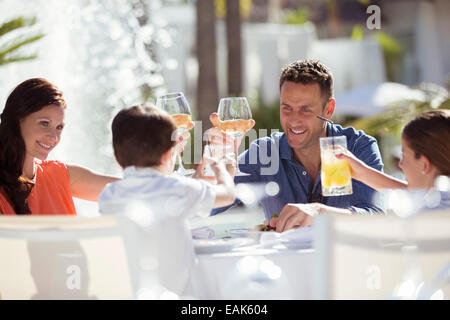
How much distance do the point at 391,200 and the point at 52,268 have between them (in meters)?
1.60

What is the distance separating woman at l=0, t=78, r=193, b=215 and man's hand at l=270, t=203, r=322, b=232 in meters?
0.65

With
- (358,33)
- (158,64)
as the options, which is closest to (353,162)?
(158,64)

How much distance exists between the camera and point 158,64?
12.3m

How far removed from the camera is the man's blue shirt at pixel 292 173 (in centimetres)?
352

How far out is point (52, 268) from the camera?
2.14 metres

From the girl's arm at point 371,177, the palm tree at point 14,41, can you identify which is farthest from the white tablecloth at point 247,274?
the palm tree at point 14,41

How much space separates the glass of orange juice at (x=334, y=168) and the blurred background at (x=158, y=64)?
1.86 m

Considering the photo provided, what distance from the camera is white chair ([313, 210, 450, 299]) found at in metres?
2.04

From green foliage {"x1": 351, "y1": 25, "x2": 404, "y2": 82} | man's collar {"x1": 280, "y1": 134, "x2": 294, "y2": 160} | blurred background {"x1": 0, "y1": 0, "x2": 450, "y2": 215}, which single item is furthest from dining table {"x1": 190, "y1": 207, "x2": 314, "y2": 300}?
green foliage {"x1": 351, "y1": 25, "x2": 404, "y2": 82}

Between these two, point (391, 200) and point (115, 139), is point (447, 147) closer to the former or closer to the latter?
point (391, 200)

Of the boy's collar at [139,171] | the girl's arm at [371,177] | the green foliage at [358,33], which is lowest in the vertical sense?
the girl's arm at [371,177]

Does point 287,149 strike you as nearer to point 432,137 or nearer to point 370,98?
point 432,137

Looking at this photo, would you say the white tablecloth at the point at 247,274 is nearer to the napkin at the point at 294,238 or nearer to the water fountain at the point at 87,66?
the napkin at the point at 294,238

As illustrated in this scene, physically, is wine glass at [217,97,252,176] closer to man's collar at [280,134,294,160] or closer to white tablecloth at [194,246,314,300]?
man's collar at [280,134,294,160]
